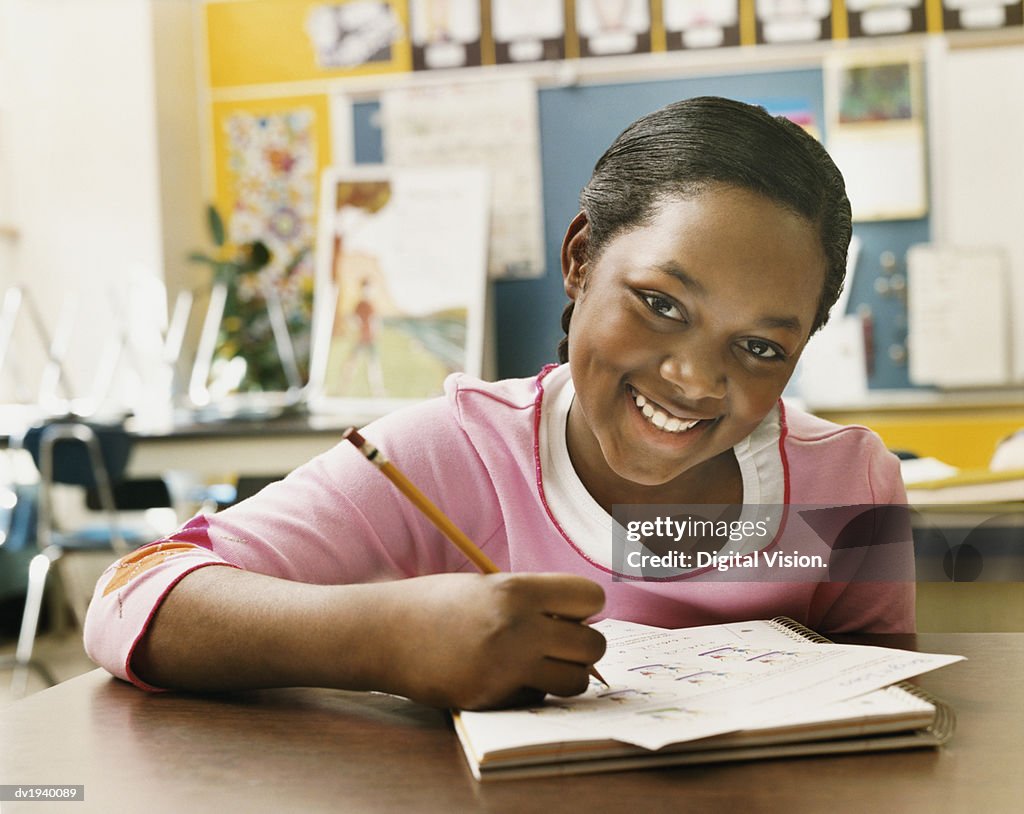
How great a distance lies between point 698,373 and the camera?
0.73 metres

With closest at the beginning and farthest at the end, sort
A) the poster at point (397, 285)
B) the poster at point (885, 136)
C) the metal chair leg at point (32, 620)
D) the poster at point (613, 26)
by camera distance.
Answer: the metal chair leg at point (32, 620) → the poster at point (397, 285) → the poster at point (885, 136) → the poster at point (613, 26)

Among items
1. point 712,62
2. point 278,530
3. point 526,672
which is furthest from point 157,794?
point 712,62

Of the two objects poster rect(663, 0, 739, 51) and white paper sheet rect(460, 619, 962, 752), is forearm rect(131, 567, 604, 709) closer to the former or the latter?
white paper sheet rect(460, 619, 962, 752)

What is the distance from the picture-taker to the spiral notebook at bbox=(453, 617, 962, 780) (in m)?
0.51

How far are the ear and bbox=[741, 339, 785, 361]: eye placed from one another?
17cm

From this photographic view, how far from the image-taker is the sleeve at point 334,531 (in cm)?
72

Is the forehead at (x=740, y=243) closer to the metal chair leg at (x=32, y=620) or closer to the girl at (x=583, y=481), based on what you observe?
the girl at (x=583, y=481)

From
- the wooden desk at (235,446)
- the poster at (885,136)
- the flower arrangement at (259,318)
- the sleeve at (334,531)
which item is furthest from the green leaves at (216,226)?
the sleeve at (334,531)

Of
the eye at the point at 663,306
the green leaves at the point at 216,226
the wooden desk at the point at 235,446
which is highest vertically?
the green leaves at the point at 216,226

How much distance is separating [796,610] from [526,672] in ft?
1.14

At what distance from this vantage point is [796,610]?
32.8 inches

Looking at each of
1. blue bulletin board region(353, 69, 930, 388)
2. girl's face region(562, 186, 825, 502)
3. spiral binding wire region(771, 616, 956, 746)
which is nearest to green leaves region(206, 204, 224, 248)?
blue bulletin board region(353, 69, 930, 388)

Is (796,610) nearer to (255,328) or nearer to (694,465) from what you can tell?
(694,465)

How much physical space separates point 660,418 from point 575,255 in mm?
167
